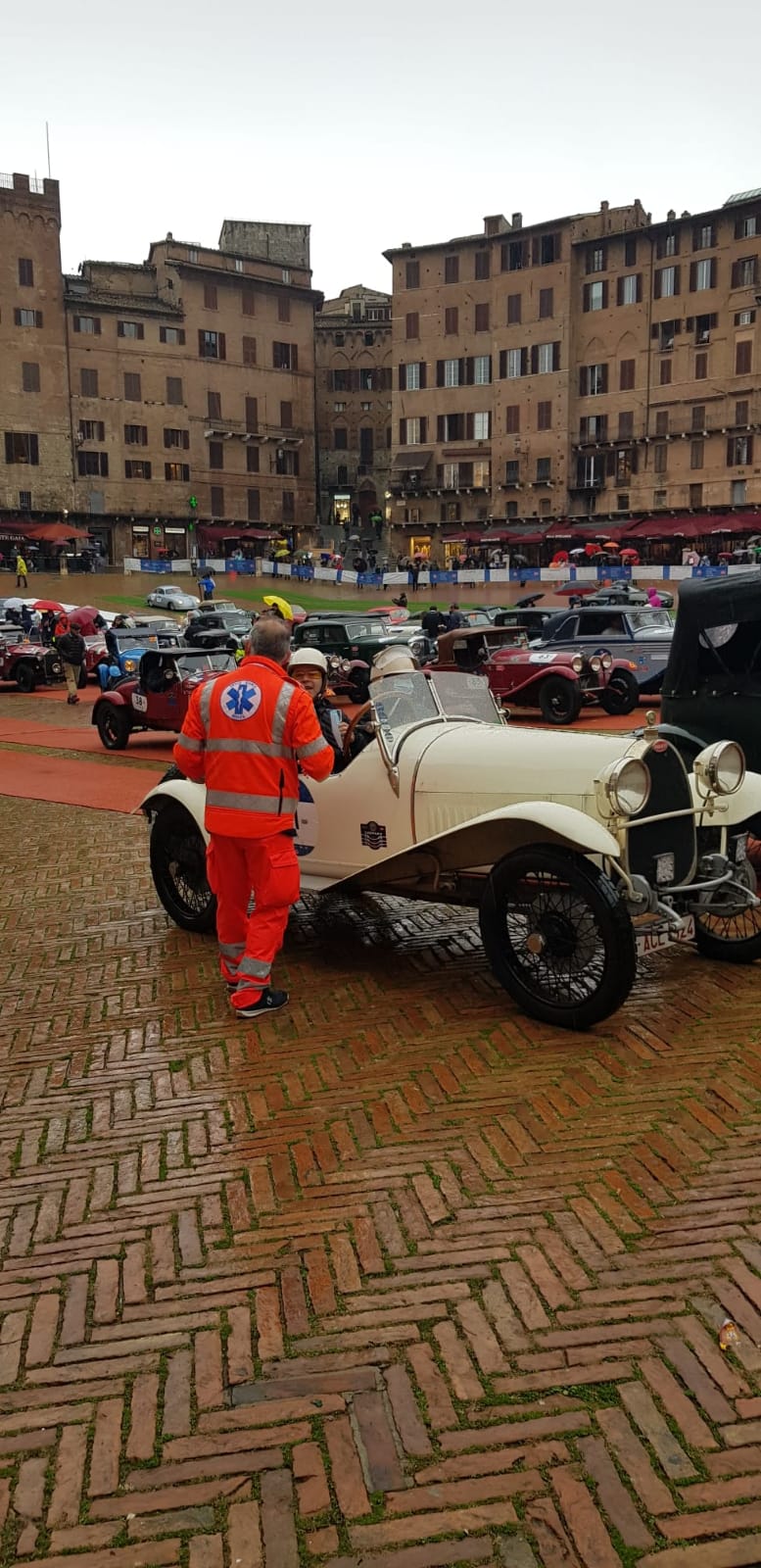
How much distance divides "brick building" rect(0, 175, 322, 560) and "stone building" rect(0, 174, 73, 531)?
0.22ft

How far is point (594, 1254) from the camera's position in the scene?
10.8ft

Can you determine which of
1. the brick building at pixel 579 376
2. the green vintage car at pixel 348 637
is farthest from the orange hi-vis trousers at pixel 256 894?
the brick building at pixel 579 376

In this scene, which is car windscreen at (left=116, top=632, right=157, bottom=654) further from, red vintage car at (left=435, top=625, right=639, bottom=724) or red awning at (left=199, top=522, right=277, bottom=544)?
red awning at (left=199, top=522, right=277, bottom=544)

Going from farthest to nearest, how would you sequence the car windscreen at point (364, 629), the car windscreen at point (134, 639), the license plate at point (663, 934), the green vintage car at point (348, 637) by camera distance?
the car windscreen at point (134, 639) < the car windscreen at point (364, 629) < the green vintage car at point (348, 637) < the license plate at point (663, 934)

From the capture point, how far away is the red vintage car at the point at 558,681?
15.8 m

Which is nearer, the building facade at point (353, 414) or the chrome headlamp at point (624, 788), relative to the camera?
the chrome headlamp at point (624, 788)

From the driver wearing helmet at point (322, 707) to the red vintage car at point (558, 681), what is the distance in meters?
9.59

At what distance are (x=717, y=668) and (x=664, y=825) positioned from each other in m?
2.73

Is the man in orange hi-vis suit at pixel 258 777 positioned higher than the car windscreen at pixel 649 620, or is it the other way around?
the car windscreen at pixel 649 620

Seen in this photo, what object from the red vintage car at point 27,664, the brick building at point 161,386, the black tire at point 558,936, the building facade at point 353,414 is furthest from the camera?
the building facade at point 353,414

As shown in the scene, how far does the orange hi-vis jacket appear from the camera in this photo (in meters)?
5.07

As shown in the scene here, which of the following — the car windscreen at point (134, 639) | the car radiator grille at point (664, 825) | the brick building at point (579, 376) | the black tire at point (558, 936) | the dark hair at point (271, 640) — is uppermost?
the brick building at point (579, 376)

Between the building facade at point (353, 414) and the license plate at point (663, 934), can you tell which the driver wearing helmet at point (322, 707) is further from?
the building facade at point (353, 414)

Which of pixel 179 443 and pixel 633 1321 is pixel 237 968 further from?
pixel 179 443
